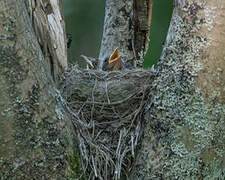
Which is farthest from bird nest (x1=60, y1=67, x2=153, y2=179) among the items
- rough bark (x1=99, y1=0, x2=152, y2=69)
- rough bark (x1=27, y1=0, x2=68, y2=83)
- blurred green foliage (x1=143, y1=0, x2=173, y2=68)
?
blurred green foliage (x1=143, y1=0, x2=173, y2=68)

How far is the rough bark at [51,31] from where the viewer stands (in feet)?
8.38

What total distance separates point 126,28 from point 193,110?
1.94 metres

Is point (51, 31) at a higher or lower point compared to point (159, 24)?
higher

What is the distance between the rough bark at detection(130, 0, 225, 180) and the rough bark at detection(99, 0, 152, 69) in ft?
5.80

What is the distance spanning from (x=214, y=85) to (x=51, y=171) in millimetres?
788

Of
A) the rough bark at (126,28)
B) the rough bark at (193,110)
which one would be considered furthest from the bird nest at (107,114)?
the rough bark at (126,28)

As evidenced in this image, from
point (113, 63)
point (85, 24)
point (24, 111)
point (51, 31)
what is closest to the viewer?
point (24, 111)

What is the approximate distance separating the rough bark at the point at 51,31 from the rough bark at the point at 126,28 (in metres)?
0.97

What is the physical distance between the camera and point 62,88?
2.94m

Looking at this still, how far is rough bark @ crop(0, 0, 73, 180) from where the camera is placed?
71.6 inches

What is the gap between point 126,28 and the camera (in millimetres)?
3883

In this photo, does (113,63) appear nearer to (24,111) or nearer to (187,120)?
(187,120)

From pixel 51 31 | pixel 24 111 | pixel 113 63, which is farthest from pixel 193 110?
pixel 113 63

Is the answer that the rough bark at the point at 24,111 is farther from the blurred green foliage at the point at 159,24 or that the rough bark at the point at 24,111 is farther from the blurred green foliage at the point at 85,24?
the blurred green foliage at the point at 85,24
